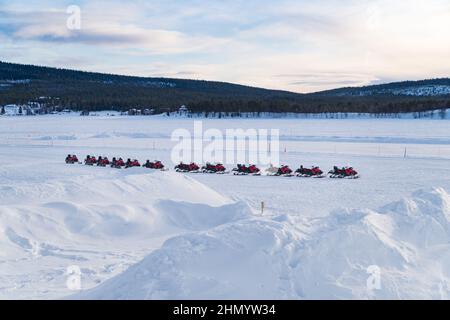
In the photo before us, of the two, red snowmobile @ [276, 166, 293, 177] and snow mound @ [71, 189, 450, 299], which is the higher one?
snow mound @ [71, 189, 450, 299]

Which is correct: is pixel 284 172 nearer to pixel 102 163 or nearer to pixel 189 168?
pixel 189 168

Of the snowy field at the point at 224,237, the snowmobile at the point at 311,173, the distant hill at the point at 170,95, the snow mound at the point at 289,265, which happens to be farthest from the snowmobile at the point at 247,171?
the distant hill at the point at 170,95

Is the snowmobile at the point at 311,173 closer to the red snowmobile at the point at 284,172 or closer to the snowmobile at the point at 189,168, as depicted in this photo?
the red snowmobile at the point at 284,172

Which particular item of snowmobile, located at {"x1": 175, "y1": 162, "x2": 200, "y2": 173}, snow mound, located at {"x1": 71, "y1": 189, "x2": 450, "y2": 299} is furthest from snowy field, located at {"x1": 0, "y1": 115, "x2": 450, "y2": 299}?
snowmobile, located at {"x1": 175, "y1": 162, "x2": 200, "y2": 173}

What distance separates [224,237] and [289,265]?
1.18m

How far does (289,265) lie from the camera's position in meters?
6.78

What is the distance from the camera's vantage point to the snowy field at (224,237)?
21.5 feet

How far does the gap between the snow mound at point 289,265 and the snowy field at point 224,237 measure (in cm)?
2

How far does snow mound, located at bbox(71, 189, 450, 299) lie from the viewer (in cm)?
634

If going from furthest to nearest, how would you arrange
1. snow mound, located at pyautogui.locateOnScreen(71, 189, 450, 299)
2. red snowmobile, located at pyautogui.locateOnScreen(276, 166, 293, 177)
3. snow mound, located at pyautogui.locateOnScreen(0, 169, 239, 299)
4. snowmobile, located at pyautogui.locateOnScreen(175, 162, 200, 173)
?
1. snowmobile, located at pyautogui.locateOnScreen(175, 162, 200, 173)
2. red snowmobile, located at pyautogui.locateOnScreen(276, 166, 293, 177)
3. snow mound, located at pyautogui.locateOnScreen(0, 169, 239, 299)
4. snow mound, located at pyautogui.locateOnScreen(71, 189, 450, 299)

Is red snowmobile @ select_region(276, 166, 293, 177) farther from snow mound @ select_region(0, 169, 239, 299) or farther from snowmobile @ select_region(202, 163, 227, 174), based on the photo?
snow mound @ select_region(0, 169, 239, 299)

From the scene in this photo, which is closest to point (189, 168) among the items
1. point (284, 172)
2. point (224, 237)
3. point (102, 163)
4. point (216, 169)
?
point (216, 169)

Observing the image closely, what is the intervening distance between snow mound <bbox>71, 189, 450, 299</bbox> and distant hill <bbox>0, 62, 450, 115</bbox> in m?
99.6
